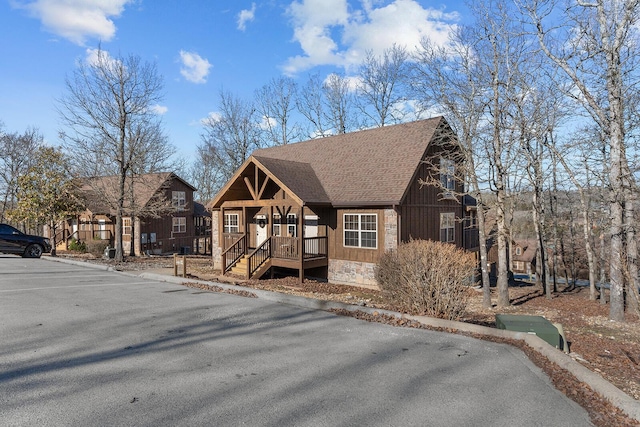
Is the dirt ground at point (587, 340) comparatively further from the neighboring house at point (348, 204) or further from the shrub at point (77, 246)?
the shrub at point (77, 246)

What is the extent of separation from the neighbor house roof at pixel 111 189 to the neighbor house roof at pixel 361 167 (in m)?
7.74

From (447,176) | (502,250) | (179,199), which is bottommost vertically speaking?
(502,250)

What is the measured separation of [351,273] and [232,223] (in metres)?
7.90

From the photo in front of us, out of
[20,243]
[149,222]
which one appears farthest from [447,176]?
[20,243]

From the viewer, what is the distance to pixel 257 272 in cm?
1560

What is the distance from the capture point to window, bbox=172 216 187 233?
32.2 metres

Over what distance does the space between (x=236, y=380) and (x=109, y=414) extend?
141 centimetres

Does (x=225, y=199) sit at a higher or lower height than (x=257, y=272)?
higher

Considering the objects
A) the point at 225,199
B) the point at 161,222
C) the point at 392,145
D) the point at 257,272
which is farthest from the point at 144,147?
the point at 392,145

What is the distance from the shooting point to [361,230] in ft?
50.3

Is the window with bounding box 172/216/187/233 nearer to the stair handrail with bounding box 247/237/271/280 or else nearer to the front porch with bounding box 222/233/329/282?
the front porch with bounding box 222/233/329/282

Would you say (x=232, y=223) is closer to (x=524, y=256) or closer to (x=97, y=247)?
(x=97, y=247)

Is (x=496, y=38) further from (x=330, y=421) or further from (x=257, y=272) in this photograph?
(x=330, y=421)

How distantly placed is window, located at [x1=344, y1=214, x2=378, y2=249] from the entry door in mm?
4598
